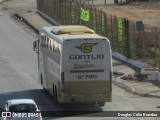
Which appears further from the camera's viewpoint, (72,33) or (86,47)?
(72,33)

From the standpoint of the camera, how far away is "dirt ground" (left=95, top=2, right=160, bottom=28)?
67.8 metres

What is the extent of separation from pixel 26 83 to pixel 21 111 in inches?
498

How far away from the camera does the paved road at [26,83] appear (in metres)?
31.2

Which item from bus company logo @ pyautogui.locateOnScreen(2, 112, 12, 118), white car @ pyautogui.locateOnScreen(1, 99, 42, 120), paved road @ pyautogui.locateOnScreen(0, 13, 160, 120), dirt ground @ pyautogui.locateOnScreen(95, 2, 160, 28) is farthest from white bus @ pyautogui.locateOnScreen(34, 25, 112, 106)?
dirt ground @ pyautogui.locateOnScreen(95, 2, 160, 28)

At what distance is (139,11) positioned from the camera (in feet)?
251

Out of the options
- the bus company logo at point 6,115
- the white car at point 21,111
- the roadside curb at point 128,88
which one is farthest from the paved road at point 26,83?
the bus company logo at point 6,115

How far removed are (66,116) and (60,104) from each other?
181 centimetres

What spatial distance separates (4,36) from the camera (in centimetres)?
5797

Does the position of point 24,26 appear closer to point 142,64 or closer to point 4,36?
point 4,36

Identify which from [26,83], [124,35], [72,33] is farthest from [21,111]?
[124,35]

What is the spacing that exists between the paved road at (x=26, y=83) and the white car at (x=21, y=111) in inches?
178

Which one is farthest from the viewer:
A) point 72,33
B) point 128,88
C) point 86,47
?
point 128,88

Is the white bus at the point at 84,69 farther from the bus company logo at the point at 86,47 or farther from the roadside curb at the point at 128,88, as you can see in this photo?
the roadside curb at the point at 128,88

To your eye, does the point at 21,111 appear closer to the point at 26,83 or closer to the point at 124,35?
the point at 26,83
